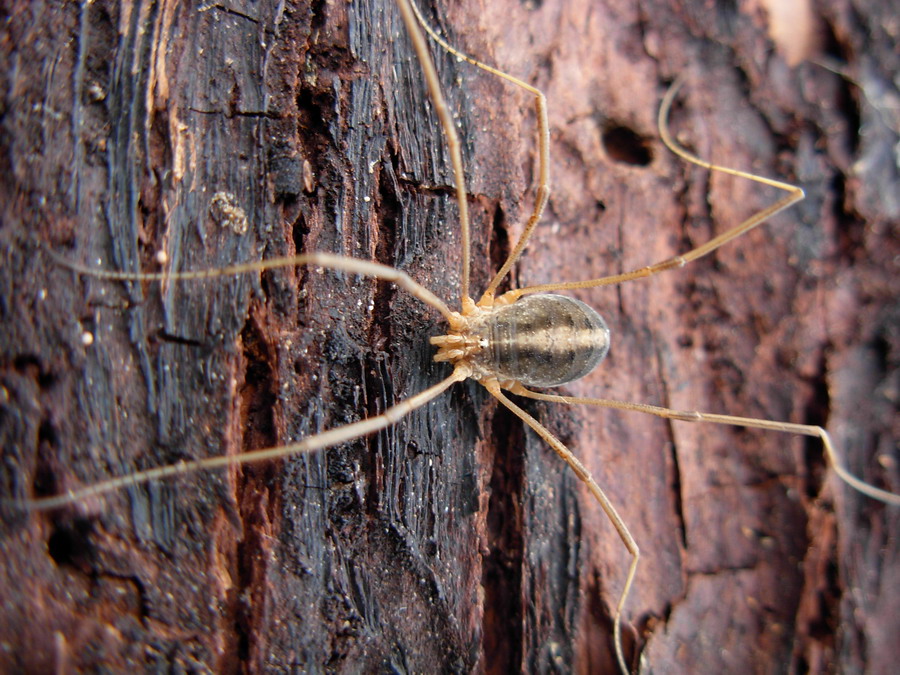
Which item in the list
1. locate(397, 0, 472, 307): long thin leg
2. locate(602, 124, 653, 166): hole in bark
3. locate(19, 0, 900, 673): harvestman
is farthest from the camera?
locate(602, 124, 653, 166): hole in bark

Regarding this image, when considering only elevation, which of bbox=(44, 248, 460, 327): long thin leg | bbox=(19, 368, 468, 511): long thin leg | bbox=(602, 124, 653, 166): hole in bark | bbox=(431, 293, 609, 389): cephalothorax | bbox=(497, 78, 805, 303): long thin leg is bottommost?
bbox=(19, 368, 468, 511): long thin leg

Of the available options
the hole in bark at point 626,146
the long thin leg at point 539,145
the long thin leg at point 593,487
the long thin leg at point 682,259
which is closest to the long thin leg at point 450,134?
the long thin leg at point 539,145

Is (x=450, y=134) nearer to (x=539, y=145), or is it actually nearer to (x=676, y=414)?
(x=539, y=145)

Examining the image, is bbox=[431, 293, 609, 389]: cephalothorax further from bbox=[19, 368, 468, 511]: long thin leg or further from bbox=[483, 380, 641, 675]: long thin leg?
bbox=[19, 368, 468, 511]: long thin leg

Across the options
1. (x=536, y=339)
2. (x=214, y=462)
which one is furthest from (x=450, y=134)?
(x=214, y=462)

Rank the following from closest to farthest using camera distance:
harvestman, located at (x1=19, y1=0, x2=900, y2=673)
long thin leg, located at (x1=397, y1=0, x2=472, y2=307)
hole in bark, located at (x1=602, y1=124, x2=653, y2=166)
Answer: long thin leg, located at (x1=397, y1=0, x2=472, y2=307) → harvestman, located at (x1=19, y1=0, x2=900, y2=673) → hole in bark, located at (x1=602, y1=124, x2=653, y2=166)

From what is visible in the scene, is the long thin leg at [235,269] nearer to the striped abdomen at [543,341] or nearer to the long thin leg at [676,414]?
the striped abdomen at [543,341]

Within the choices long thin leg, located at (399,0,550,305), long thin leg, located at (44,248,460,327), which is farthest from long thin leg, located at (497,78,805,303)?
long thin leg, located at (44,248,460,327)
